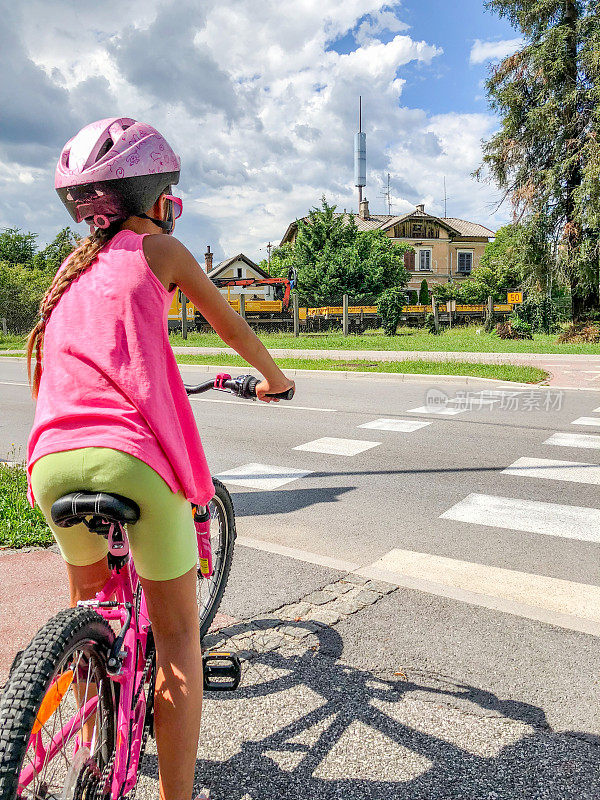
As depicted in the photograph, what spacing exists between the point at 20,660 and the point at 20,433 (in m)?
8.37

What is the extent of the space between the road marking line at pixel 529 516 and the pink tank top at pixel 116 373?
3.78 metres

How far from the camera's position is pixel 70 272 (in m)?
1.77

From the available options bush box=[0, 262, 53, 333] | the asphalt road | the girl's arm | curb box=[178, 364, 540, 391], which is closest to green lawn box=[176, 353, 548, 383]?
curb box=[178, 364, 540, 391]

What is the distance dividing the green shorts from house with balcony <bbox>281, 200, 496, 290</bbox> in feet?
225

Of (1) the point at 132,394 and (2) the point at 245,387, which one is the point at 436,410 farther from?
(1) the point at 132,394

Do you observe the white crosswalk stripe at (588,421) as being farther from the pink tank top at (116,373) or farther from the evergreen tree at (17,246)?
the evergreen tree at (17,246)

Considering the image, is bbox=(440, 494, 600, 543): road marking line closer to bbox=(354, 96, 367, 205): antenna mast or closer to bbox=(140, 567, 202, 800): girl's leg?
bbox=(140, 567, 202, 800): girl's leg

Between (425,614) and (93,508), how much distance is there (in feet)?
7.85

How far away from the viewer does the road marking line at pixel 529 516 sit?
486 cm

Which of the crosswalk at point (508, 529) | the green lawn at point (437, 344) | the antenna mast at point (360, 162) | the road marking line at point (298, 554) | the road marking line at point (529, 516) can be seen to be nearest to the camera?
the crosswalk at point (508, 529)

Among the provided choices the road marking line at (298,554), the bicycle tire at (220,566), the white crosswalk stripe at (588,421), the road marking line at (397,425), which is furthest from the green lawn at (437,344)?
the bicycle tire at (220,566)

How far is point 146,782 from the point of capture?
2283 mm

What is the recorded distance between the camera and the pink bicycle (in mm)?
1432

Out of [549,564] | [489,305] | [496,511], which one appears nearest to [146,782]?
[549,564]
